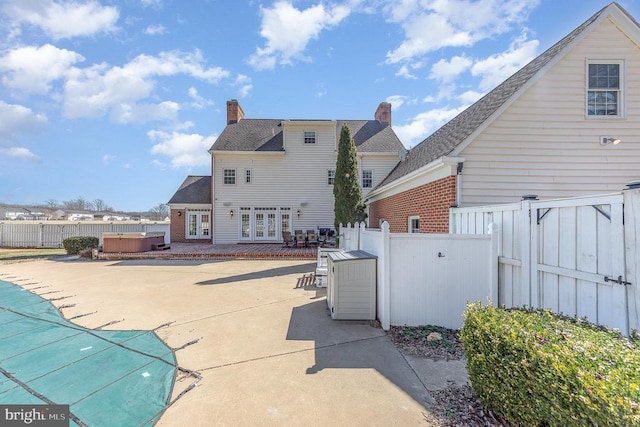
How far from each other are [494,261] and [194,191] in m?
20.0

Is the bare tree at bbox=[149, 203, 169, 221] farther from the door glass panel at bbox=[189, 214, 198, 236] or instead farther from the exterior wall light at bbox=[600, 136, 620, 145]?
the exterior wall light at bbox=[600, 136, 620, 145]

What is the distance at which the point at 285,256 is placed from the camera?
43.1 feet

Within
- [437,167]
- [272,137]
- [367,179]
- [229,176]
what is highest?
[272,137]

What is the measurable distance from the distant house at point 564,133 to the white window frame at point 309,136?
1323 cm

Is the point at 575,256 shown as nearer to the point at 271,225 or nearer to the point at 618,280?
the point at 618,280

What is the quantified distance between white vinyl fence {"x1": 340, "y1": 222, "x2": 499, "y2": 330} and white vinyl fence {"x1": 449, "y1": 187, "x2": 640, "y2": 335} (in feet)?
1.11

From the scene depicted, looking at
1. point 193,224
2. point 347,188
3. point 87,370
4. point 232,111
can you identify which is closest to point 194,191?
point 193,224

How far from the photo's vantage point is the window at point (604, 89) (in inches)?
239

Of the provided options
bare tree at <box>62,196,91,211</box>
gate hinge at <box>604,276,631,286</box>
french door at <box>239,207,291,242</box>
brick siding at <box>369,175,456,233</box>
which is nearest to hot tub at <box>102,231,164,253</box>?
french door at <box>239,207,291,242</box>

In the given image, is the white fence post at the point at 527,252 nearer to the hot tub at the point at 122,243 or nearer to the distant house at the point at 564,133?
the distant house at the point at 564,133

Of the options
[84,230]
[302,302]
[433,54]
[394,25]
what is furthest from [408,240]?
[84,230]

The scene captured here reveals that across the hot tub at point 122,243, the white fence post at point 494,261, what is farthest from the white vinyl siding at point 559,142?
the hot tub at point 122,243

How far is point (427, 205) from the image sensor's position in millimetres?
Result: 7230

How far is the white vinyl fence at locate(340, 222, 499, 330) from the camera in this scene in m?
4.60
